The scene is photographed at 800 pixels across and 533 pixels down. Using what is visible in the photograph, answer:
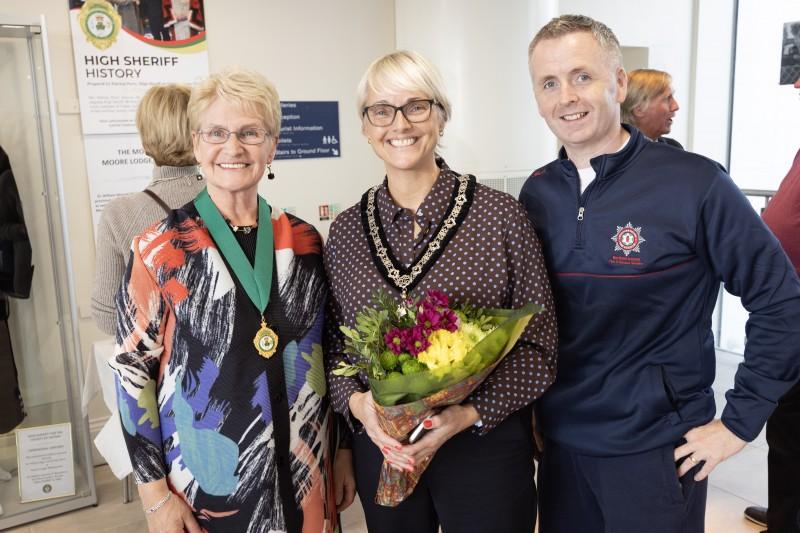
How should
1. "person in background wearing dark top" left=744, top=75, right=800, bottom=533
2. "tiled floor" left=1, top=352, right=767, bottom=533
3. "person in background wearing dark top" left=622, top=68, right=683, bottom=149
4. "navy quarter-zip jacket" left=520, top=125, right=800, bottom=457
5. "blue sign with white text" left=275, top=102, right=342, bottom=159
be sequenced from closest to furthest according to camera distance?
"navy quarter-zip jacket" left=520, top=125, right=800, bottom=457 → "person in background wearing dark top" left=744, top=75, right=800, bottom=533 → "tiled floor" left=1, top=352, right=767, bottom=533 → "person in background wearing dark top" left=622, top=68, right=683, bottom=149 → "blue sign with white text" left=275, top=102, right=342, bottom=159

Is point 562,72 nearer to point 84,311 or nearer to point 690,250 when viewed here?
point 690,250

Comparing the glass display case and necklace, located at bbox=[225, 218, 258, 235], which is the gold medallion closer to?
necklace, located at bbox=[225, 218, 258, 235]

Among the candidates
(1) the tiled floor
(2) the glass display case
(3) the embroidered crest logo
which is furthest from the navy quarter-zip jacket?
(2) the glass display case

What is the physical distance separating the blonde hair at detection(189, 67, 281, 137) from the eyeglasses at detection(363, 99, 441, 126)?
10.9 inches

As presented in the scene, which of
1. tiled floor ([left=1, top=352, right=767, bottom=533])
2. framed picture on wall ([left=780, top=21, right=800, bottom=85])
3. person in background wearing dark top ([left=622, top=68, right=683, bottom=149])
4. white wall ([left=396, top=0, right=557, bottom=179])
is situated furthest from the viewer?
framed picture on wall ([left=780, top=21, right=800, bottom=85])

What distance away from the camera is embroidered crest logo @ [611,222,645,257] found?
5.37 ft

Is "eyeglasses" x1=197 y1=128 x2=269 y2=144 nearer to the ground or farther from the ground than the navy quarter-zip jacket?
farther from the ground

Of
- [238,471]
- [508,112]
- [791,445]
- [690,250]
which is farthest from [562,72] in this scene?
[508,112]

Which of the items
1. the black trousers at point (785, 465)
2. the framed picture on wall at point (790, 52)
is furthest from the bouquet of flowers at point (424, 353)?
the framed picture on wall at point (790, 52)

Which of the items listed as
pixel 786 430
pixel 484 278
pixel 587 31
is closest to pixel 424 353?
pixel 484 278

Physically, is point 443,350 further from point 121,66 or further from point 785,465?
point 121,66

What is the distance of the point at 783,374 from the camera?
1611 mm

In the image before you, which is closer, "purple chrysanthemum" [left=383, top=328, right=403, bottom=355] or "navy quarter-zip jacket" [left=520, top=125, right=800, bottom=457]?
"purple chrysanthemum" [left=383, top=328, right=403, bottom=355]

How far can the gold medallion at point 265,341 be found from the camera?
1604 millimetres
